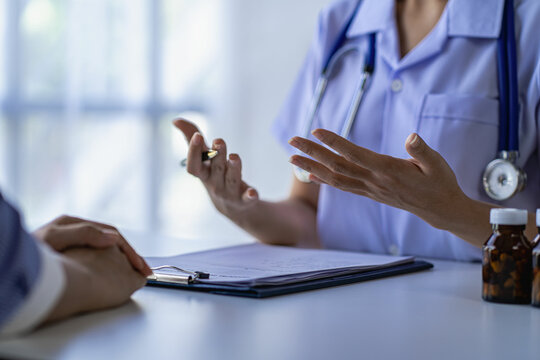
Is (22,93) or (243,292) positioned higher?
(22,93)

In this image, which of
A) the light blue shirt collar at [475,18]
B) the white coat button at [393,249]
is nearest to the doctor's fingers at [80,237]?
the white coat button at [393,249]

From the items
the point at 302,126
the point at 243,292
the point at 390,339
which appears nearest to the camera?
the point at 390,339

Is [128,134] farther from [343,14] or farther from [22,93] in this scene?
[343,14]

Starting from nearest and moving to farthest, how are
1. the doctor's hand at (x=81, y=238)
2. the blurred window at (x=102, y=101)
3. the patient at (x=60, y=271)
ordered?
the patient at (x=60, y=271), the doctor's hand at (x=81, y=238), the blurred window at (x=102, y=101)

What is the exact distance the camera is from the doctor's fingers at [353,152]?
912 millimetres

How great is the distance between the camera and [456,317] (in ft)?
2.53

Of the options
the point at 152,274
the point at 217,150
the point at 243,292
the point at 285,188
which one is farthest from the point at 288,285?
the point at 285,188

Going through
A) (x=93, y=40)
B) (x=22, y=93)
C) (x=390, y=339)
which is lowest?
(x=390, y=339)

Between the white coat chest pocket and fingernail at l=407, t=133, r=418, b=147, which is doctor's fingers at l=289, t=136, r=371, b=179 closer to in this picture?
fingernail at l=407, t=133, r=418, b=147

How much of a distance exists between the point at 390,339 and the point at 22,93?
269 centimetres

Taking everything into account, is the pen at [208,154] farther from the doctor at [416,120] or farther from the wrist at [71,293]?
the wrist at [71,293]

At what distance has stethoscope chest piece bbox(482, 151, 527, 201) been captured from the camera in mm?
1163

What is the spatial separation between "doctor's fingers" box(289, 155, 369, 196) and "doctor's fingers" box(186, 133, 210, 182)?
0.23m

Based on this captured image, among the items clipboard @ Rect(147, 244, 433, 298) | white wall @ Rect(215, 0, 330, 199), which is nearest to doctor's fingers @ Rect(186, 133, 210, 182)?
clipboard @ Rect(147, 244, 433, 298)
